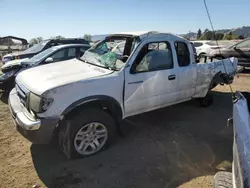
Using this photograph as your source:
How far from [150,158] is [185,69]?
206 centimetres

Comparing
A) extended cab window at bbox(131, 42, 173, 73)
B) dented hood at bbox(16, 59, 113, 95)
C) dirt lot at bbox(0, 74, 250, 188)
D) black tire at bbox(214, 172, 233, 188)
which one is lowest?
dirt lot at bbox(0, 74, 250, 188)

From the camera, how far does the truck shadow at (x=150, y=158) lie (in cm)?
332

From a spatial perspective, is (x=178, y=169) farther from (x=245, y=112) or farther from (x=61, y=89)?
(x=61, y=89)

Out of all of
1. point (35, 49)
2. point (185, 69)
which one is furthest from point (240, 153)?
point (35, 49)

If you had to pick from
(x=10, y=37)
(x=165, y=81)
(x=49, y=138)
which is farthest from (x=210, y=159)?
(x=10, y=37)

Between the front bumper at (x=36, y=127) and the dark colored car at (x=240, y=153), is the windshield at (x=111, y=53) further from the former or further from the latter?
the dark colored car at (x=240, y=153)

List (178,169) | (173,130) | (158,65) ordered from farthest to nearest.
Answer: (173,130)
(158,65)
(178,169)

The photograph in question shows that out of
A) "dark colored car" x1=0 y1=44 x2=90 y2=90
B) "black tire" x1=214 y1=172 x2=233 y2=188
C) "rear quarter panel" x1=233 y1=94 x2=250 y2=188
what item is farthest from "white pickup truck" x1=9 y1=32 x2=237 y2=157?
"dark colored car" x1=0 y1=44 x2=90 y2=90

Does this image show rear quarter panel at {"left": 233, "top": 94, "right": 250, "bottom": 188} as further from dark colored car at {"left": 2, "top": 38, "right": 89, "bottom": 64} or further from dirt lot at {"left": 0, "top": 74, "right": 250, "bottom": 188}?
dark colored car at {"left": 2, "top": 38, "right": 89, "bottom": 64}

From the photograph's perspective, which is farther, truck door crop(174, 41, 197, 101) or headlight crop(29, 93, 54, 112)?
truck door crop(174, 41, 197, 101)

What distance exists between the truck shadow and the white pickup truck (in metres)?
0.30

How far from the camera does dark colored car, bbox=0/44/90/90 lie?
281 inches

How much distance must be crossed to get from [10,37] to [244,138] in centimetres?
2407

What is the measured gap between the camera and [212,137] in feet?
15.0
